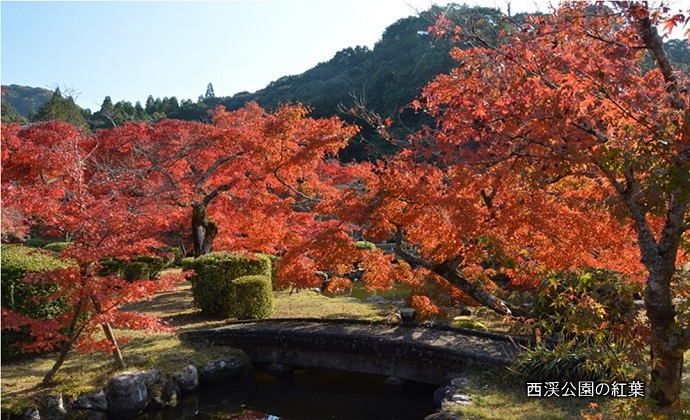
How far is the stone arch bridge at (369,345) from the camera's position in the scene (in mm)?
6840

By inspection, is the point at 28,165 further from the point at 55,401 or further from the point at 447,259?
the point at 447,259

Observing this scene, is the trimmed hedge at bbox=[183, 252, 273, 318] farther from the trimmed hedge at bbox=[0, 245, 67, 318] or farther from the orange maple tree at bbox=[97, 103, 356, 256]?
the trimmed hedge at bbox=[0, 245, 67, 318]

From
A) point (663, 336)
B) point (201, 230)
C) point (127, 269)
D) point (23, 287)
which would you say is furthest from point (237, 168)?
point (663, 336)

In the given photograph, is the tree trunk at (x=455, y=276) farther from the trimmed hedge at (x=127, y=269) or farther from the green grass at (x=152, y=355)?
the trimmed hedge at (x=127, y=269)

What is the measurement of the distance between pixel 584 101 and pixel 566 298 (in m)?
1.46

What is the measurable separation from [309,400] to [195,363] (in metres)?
1.89

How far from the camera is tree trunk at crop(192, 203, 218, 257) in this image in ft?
43.0

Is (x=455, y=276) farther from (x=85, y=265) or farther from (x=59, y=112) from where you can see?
(x=59, y=112)

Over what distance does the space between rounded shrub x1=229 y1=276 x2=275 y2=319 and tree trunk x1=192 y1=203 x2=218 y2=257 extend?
3.42 m

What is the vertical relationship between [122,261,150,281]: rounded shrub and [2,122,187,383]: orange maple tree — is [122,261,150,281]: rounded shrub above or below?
below

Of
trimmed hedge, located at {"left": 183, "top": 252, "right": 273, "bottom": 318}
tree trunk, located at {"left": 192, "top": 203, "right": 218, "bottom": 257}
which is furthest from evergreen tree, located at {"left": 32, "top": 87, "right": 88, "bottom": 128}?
trimmed hedge, located at {"left": 183, "top": 252, "right": 273, "bottom": 318}

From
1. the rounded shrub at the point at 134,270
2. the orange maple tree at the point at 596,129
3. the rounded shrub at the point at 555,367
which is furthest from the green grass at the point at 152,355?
the orange maple tree at the point at 596,129

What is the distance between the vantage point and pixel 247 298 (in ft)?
32.9

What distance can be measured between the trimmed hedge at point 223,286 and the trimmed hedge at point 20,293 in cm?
291
